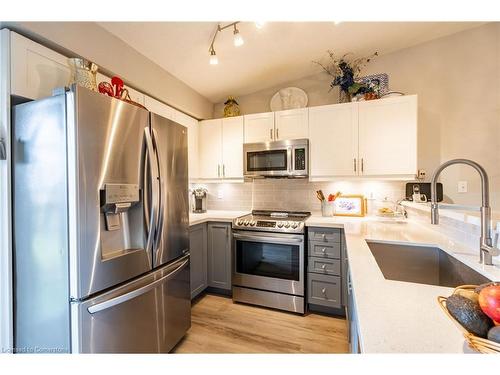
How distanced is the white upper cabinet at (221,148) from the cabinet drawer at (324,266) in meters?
1.31

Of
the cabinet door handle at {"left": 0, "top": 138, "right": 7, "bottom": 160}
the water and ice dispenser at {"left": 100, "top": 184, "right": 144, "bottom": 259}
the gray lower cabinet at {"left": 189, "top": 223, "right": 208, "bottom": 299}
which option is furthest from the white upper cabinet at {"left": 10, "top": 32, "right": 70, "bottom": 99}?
the gray lower cabinet at {"left": 189, "top": 223, "right": 208, "bottom": 299}

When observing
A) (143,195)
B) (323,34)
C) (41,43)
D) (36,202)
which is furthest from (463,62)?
(36,202)

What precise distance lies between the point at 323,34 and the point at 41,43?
215 cm

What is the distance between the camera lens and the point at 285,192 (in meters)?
2.97

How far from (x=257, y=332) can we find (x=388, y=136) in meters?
2.25

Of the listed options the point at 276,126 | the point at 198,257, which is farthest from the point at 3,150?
the point at 276,126

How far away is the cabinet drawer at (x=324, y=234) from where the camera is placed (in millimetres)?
2125

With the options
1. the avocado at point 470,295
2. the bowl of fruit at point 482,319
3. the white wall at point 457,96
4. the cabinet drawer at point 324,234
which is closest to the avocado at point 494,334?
the bowl of fruit at point 482,319

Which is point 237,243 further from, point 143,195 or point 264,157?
point 143,195

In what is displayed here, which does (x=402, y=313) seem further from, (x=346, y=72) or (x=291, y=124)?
(x=346, y=72)

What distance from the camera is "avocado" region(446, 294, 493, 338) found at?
19.1 inches

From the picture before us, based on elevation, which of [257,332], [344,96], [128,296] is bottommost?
[257,332]

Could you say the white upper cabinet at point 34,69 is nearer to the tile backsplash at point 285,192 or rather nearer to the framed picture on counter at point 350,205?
the tile backsplash at point 285,192

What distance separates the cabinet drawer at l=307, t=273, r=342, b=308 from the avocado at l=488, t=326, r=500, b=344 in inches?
69.8
